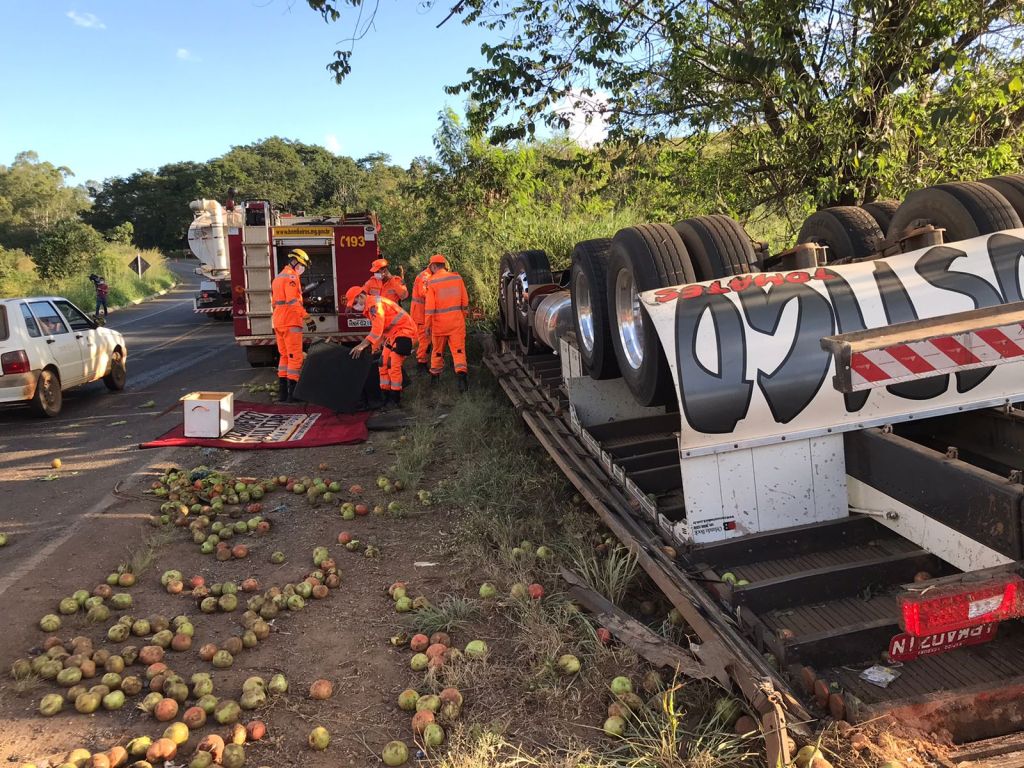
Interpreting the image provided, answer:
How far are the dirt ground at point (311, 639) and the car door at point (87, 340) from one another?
546cm

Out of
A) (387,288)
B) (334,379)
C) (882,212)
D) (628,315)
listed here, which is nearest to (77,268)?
(387,288)

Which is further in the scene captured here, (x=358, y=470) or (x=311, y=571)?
(x=358, y=470)

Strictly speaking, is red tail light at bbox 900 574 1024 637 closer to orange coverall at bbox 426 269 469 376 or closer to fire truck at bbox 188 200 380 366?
orange coverall at bbox 426 269 469 376

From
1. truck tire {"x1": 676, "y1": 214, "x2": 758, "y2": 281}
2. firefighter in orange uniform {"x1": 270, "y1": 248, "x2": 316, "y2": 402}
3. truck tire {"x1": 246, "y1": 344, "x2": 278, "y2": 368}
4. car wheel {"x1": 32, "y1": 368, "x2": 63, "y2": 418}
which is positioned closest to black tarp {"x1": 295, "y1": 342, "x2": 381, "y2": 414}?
firefighter in orange uniform {"x1": 270, "y1": 248, "x2": 316, "y2": 402}

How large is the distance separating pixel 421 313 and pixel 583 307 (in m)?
5.06

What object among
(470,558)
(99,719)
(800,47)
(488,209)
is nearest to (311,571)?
(470,558)

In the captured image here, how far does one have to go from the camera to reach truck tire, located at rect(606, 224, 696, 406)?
471 cm

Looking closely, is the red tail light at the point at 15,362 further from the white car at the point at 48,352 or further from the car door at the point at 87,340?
the car door at the point at 87,340

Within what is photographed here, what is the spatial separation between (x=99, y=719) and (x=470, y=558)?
236 centimetres

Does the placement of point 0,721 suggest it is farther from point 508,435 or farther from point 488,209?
point 488,209

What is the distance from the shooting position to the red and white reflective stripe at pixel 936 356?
2.66 m

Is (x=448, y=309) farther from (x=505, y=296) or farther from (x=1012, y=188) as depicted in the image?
(x=1012, y=188)

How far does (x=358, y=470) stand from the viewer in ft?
24.7

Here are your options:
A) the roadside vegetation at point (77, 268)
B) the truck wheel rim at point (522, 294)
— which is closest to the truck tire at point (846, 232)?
the truck wheel rim at point (522, 294)
